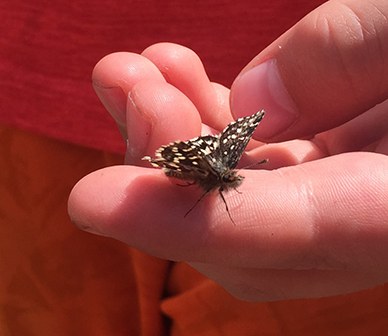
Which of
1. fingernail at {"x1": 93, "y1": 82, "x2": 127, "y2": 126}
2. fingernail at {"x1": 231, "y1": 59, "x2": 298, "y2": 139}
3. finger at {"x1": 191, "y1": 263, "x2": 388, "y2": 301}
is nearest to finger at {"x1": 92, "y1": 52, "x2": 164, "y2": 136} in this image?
fingernail at {"x1": 93, "y1": 82, "x2": 127, "y2": 126}

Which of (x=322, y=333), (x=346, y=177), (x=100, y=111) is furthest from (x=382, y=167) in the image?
(x=100, y=111)

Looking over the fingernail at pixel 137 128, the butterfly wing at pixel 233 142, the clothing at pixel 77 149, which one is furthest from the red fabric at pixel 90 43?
the butterfly wing at pixel 233 142

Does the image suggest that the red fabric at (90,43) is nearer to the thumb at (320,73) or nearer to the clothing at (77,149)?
the clothing at (77,149)

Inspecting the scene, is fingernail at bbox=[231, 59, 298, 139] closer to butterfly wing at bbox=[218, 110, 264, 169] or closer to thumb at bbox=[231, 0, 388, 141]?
thumb at bbox=[231, 0, 388, 141]

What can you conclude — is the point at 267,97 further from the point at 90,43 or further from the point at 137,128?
the point at 90,43

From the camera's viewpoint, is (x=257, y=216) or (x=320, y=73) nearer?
(x=257, y=216)

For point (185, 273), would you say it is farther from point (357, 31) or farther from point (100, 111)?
point (357, 31)

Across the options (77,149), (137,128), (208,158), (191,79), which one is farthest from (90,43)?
(208,158)
